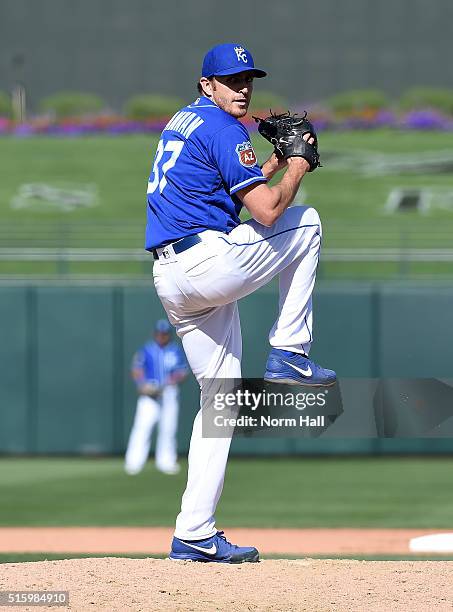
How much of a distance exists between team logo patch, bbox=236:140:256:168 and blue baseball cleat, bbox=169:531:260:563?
5.71 feet

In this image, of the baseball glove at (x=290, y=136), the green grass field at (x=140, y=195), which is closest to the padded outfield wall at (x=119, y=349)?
the green grass field at (x=140, y=195)

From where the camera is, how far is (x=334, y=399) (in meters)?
5.95

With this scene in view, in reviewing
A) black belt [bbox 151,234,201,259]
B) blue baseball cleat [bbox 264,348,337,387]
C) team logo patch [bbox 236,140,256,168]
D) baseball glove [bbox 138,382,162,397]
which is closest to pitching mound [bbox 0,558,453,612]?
blue baseball cleat [bbox 264,348,337,387]

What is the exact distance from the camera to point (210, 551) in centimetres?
590

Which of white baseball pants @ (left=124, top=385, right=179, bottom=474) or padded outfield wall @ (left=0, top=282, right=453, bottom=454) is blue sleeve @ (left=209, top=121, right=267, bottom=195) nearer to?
white baseball pants @ (left=124, top=385, right=179, bottom=474)

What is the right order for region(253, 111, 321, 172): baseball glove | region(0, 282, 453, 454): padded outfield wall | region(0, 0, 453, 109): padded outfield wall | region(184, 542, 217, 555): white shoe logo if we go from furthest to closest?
region(0, 0, 453, 109): padded outfield wall → region(0, 282, 453, 454): padded outfield wall → region(184, 542, 217, 555): white shoe logo → region(253, 111, 321, 172): baseball glove

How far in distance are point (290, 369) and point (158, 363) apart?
906 cm

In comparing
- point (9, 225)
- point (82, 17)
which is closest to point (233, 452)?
point (9, 225)

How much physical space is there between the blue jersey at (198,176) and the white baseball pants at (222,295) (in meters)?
0.09

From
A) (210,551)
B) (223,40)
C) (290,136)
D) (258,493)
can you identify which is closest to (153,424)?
(258,493)

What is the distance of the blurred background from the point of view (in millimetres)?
16203

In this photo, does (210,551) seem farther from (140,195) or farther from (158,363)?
(140,195)

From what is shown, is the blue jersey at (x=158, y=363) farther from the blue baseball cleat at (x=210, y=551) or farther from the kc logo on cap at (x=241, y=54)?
the kc logo on cap at (x=241, y=54)

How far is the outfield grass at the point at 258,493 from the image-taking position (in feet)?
40.2
